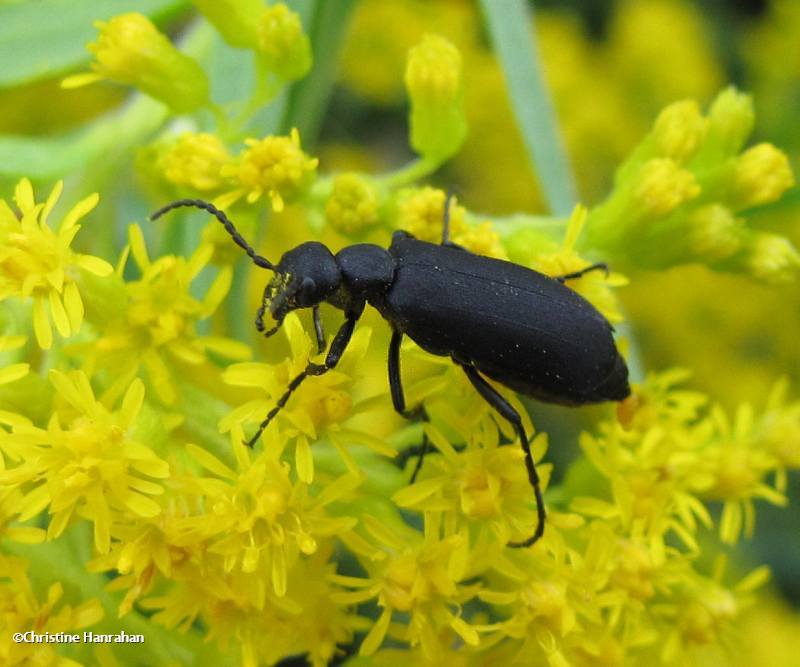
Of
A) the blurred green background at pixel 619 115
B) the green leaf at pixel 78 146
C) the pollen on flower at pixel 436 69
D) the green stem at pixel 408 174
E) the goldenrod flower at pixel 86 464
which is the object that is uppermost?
the pollen on flower at pixel 436 69

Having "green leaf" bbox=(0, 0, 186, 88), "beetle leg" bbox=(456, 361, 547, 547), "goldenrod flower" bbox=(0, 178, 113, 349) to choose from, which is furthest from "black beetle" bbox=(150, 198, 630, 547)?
"green leaf" bbox=(0, 0, 186, 88)

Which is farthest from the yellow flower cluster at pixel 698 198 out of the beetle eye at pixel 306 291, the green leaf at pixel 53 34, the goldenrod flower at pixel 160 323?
the green leaf at pixel 53 34

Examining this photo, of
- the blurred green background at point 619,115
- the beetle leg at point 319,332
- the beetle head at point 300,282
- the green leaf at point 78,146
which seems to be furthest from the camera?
the blurred green background at point 619,115

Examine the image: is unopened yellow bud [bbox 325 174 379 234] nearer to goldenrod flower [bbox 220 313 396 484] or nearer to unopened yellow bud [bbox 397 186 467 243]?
unopened yellow bud [bbox 397 186 467 243]

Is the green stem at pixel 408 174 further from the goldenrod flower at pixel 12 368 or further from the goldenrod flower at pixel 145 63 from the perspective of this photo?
the goldenrod flower at pixel 12 368

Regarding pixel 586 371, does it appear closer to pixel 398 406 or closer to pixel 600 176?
pixel 398 406

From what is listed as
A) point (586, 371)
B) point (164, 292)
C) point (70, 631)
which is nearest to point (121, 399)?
point (164, 292)

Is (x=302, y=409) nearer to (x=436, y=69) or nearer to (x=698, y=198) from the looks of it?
(x=436, y=69)

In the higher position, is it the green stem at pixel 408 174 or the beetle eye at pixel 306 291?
the green stem at pixel 408 174

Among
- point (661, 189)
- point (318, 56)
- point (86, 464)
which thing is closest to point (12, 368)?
point (86, 464)
